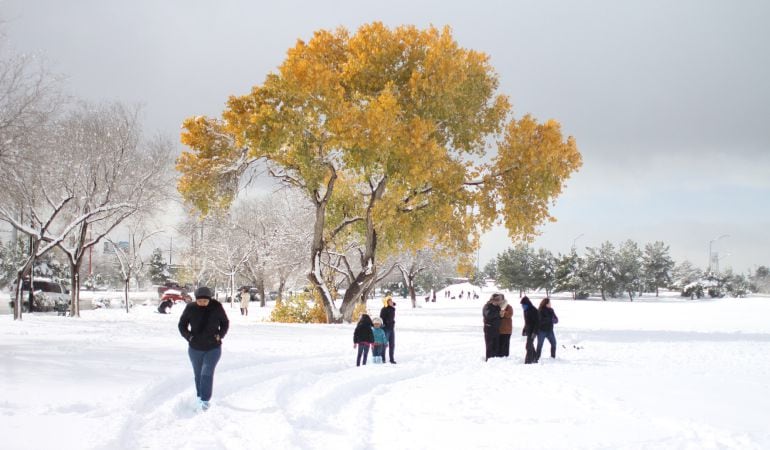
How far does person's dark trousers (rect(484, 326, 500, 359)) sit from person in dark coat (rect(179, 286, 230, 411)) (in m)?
7.73

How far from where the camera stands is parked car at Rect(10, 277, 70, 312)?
41094mm

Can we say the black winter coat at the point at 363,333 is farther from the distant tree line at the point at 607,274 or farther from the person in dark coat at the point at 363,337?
the distant tree line at the point at 607,274

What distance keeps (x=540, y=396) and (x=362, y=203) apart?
897 inches

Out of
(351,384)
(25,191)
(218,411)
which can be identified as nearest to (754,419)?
(351,384)

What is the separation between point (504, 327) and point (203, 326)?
8.53 metres

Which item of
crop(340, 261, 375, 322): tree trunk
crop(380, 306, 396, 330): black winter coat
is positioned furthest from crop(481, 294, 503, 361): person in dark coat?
crop(340, 261, 375, 322): tree trunk

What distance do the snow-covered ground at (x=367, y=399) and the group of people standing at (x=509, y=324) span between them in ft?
1.78

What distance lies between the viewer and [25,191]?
89.5 feet

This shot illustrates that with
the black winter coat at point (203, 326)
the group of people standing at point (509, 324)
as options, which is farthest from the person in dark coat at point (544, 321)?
the black winter coat at point (203, 326)

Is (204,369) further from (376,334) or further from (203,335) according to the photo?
(376,334)

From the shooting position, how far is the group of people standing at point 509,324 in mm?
15242

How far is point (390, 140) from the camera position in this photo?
25703 millimetres

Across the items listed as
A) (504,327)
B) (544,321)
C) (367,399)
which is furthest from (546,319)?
(367,399)

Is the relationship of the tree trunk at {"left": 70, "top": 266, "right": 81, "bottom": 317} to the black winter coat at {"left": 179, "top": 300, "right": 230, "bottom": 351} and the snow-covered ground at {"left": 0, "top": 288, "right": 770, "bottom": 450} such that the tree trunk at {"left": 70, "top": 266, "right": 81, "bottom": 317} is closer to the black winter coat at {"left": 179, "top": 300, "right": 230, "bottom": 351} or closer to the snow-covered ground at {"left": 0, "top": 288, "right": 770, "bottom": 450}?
the snow-covered ground at {"left": 0, "top": 288, "right": 770, "bottom": 450}
